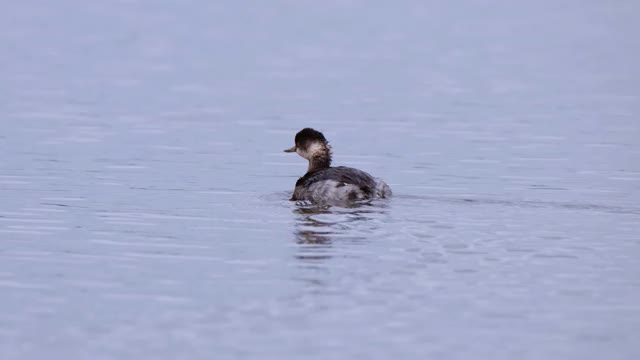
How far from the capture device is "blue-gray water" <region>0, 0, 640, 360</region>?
31.2 feet

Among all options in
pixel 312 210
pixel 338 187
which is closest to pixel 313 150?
pixel 338 187

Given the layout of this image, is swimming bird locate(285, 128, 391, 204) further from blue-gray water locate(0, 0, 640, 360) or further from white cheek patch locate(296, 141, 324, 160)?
white cheek patch locate(296, 141, 324, 160)

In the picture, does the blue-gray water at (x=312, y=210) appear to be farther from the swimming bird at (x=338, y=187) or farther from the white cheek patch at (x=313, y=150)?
the white cheek patch at (x=313, y=150)

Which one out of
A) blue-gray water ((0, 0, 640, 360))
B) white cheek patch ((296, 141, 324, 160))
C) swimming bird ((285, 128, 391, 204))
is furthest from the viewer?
white cheek patch ((296, 141, 324, 160))

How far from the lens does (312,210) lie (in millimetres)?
14781

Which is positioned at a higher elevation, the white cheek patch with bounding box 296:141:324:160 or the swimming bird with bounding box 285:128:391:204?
the white cheek patch with bounding box 296:141:324:160

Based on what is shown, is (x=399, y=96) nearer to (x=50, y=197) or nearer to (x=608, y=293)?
(x=50, y=197)

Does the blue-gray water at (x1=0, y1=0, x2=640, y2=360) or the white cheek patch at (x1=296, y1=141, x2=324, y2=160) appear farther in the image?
the white cheek patch at (x1=296, y1=141, x2=324, y2=160)

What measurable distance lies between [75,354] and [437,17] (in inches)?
1526

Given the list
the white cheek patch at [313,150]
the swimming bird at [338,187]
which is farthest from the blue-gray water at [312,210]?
the white cheek patch at [313,150]

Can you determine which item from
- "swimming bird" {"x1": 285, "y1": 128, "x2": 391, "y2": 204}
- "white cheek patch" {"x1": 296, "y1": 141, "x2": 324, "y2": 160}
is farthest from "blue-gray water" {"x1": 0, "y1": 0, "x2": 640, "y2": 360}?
"white cheek patch" {"x1": 296, "y1": 141, "x2": 324, "y2": 160}

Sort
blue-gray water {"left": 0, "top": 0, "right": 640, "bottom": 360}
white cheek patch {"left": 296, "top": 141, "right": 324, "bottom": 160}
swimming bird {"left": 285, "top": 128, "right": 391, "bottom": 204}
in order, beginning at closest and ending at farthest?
blue-gray water {"left": 0, "top": 0, "right": 640, "bottom": 360}
swimming bird {"left": 285, "top": 128, "right": 391, "bottom": 204}
white cheek patch {"left": 296, "top": 141, "right": 324, "bottom": 160}

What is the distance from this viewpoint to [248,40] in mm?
37312

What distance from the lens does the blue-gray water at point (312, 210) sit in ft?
31.2
